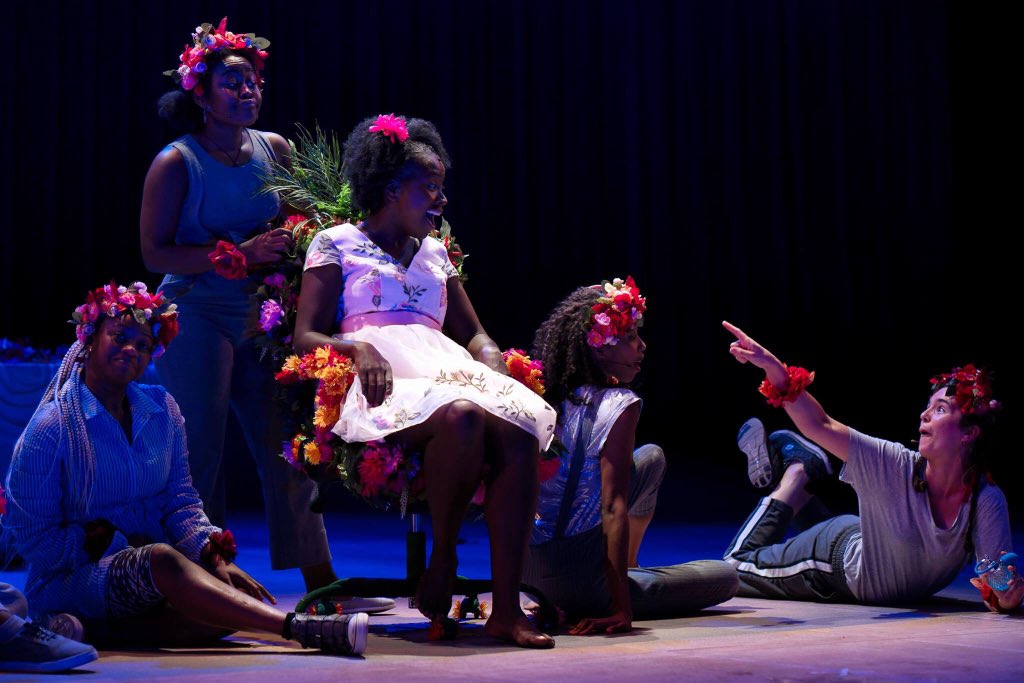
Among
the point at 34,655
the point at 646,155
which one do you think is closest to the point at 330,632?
the point at 34,655

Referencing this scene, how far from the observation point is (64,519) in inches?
114

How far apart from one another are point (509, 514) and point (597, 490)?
1.64 ft

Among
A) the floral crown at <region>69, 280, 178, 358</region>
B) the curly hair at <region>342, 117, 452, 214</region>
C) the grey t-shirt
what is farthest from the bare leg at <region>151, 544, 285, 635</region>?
the grey t-shirt

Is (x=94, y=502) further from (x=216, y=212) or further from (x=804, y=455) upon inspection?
(x=804, y=455)

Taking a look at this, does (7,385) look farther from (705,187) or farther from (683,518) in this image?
(705,187)

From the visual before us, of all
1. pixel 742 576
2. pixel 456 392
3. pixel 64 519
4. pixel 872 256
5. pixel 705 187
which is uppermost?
pixel 705 187

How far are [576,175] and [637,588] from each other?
533 cm

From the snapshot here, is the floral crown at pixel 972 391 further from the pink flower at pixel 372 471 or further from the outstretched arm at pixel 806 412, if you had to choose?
the pink flower at pixel 372 471

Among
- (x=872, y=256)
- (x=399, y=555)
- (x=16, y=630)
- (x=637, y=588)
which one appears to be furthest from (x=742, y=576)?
(x=872, y=256)

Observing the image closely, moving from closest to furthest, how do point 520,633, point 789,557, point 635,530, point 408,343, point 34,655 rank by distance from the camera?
point 34,655, point 520,633, point 408,343, point 635,530, point 789,557

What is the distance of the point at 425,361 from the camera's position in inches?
121

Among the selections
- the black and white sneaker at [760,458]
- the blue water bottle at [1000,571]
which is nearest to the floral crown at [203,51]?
the black and white sneaker at [760,458]

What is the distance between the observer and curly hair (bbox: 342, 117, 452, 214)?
324 cm

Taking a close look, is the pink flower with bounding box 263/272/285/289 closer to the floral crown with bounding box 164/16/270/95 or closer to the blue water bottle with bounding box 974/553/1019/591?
the floral crown with bounding box 164/16/270/95
